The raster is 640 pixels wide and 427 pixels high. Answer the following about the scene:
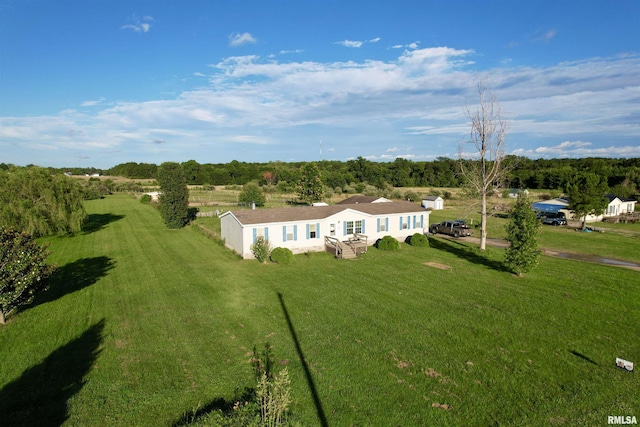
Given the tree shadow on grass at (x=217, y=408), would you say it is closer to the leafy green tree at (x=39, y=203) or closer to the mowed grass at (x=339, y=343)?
the mowed grass at (x=339, y=343)

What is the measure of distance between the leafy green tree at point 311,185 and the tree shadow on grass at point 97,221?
89.1 ft

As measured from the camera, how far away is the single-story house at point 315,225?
26.2 metres

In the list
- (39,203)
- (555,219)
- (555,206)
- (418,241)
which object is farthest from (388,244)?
(39,203)

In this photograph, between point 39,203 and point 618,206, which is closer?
point 39,203

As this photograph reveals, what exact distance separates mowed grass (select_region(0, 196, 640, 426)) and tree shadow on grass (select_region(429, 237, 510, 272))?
125cm

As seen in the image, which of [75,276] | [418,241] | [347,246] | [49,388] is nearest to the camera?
[49,388]

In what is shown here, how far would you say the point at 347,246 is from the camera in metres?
26.9

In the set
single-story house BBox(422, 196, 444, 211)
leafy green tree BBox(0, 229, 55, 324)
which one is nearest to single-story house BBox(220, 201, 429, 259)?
leafy green tree BBox(0, 229, 55, 324)

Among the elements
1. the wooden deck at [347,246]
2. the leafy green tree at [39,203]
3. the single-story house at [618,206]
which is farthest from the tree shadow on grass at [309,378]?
the single-story house at [618,206]

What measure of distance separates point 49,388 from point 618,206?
207 ft

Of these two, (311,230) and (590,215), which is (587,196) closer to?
(590,215)

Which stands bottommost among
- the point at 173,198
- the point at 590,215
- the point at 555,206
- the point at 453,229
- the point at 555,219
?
the point at 453,229

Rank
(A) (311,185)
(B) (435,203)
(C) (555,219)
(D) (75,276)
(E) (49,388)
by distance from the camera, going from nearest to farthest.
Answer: (E) (49,388)
(D) (75,276)
(C) (555,219)
(A) (311,185)
(B) (435,203)

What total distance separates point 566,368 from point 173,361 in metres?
13.1
